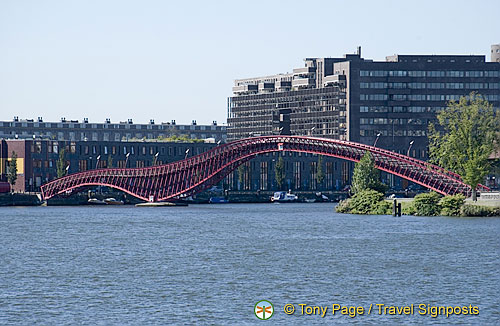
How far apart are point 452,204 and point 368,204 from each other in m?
16.0

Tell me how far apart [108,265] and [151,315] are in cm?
2053

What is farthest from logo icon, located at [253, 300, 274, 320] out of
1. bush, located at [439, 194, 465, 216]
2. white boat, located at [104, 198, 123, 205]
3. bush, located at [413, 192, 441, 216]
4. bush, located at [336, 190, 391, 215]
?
white boat, located at [104, 198, 123, 205]

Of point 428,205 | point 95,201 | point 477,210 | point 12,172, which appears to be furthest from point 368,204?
point 12,172

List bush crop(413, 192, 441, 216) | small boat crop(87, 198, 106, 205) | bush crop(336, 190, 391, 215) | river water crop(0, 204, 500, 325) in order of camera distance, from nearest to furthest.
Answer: river water crop(0, 204, 500, 325) < bush crop(413, 192, 441, 216) < bush crop(336, 190, 391, 215) < small boat crop(87, 198, 106, 205)

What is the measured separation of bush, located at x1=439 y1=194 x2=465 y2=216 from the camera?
10925cm

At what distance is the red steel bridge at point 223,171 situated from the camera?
125m

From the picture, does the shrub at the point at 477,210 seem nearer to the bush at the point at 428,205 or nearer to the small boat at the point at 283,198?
the bush at the point at 428,205

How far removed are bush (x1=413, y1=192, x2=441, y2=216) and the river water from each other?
6489mm

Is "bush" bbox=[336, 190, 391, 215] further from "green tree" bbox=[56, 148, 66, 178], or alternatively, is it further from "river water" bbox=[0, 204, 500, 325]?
"green tree" bbox=[56, 148, 66, 178]

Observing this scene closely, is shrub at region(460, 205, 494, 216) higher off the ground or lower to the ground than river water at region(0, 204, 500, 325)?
higher

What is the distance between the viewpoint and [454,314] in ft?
153

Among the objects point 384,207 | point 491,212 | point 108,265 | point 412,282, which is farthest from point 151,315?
point 384,207

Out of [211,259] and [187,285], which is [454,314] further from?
[211,259]

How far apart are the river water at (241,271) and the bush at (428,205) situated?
6489 mm
